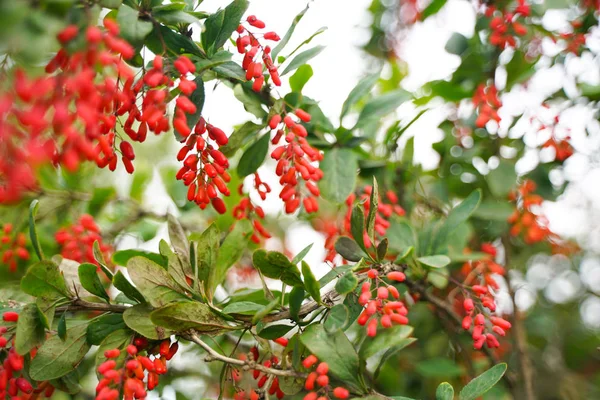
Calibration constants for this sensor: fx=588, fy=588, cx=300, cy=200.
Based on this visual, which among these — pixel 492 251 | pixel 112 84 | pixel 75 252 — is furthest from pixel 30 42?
pixel 492 251

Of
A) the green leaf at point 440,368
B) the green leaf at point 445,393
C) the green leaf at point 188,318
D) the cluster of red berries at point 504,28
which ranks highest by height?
the cluster of red berries at point 504,28

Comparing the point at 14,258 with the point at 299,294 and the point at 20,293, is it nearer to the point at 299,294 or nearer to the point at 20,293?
the point at 20,293

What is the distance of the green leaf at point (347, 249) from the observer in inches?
55.6

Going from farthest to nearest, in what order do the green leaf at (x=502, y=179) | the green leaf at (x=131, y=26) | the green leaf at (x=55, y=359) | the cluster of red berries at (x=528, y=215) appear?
the cluster of red berries at (x=528, y=215) < the green leaf at (x=502, y=179) < the green leaf at (x=55, y=359) < the green leaf at (x=131, y=26)

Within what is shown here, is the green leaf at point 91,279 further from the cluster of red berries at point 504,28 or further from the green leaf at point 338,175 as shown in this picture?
the cluster of red berries at point 504,28

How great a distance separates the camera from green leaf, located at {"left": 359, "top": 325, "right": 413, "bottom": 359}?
3.81 feet

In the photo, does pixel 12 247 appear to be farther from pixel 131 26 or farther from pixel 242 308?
pixel 131 26

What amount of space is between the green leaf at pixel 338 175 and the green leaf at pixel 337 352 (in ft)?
1.66

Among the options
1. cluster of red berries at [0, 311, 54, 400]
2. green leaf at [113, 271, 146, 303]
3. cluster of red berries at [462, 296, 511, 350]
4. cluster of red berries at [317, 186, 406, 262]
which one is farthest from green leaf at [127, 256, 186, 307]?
cluster of red berries at [462, 296, 511, 350]

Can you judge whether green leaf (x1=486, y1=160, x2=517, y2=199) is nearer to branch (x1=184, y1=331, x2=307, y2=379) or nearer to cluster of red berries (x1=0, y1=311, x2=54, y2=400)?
branch (x1=184, y1=331, x2=307, y2=379)

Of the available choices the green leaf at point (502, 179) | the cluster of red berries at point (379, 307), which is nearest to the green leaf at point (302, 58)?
the cluster of red berries at point (379, 307)

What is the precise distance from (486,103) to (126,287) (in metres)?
1.52

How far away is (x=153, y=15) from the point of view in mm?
1201

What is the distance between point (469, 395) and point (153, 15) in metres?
1.04
